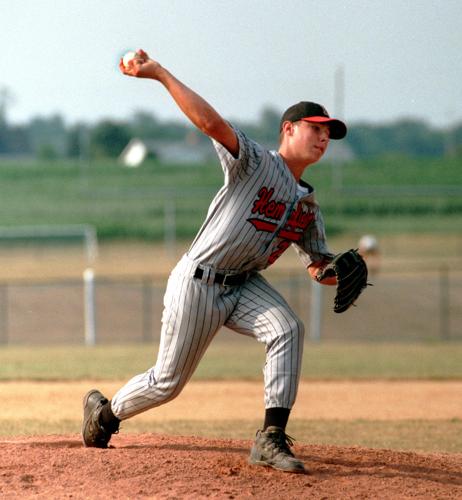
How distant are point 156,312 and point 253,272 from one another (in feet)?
70.0

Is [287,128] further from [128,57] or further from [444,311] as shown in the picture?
[444,311]

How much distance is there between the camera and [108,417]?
570 cm

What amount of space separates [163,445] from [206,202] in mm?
43752

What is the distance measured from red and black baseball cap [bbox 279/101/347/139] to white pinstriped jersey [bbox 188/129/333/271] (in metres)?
0.22

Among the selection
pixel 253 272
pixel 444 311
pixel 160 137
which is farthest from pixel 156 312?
pixel 160 137

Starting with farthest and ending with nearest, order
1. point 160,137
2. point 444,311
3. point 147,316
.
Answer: point 160,137 → point 444,311 → point 147,316

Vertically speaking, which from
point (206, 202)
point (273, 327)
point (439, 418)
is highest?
point (206, 202)

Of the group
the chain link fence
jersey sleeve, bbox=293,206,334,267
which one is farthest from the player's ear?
the chain link fence

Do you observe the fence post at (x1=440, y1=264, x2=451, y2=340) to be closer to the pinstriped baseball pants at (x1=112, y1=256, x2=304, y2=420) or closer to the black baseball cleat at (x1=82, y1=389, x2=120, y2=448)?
the black baseball cleat at (x1=82, y1=389, x2=120, y2=448)

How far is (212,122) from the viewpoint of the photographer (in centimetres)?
478

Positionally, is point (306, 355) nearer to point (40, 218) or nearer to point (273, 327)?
point (273, 327)

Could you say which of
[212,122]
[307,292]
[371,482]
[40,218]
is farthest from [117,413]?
[40,218]

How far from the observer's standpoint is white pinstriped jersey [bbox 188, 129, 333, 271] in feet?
16.6

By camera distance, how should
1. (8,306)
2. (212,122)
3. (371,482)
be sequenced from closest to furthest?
(212,122) < (371,482) < (8,306)
